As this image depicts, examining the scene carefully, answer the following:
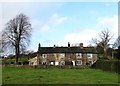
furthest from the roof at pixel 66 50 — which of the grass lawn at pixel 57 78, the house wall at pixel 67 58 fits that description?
the grass lawn at pixel 57 78

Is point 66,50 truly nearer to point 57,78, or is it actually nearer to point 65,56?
point 65,56

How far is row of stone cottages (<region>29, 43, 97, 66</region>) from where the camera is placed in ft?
331

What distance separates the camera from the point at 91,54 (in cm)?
10169

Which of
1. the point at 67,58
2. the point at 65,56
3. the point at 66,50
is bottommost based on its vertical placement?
the point at 67,58

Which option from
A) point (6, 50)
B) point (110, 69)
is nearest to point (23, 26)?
point (6, 50)

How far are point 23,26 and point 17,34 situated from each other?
3.15 metres

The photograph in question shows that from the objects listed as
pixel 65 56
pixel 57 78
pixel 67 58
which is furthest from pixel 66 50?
pixel 57 78

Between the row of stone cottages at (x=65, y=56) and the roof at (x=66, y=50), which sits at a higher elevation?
the roof at (x=66, y=50)

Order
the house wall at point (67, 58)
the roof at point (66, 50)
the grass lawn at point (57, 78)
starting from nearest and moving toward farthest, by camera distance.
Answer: the grass lawn at point (57, 78) → the house wall at point (67, 58) → the roof at point (66, 50)

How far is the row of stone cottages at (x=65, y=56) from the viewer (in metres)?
101

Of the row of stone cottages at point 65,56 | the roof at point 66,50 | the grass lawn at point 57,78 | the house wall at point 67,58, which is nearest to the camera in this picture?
the grass lawn at point 57,78

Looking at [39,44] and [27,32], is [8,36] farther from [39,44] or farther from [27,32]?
[39,44]

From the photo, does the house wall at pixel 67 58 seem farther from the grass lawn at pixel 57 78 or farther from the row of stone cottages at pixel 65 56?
the grass lawn at pixel 57 78

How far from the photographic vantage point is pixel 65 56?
333 feet
